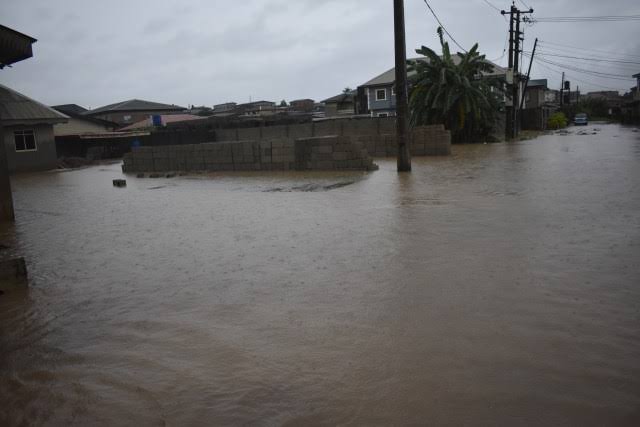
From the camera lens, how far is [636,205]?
8.17 m

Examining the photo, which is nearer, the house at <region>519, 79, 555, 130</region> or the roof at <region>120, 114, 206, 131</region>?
the roof at <region>120, 114, 206, 131</region>

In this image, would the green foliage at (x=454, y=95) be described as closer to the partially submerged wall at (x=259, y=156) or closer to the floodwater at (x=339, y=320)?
the partially submerged wall at (x=259, y=156)

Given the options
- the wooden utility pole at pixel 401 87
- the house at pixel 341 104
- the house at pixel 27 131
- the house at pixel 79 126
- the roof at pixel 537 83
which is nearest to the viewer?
the wooden utility pole at pixel 401 87

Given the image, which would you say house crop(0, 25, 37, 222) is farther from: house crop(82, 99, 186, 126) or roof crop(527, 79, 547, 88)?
roof crop(527, 79, 547, 88)

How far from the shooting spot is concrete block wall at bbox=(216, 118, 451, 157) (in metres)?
21.3

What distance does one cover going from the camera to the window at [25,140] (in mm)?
27609

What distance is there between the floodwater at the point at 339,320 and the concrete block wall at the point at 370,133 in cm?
1052

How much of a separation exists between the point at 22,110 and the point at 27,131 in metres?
1.13

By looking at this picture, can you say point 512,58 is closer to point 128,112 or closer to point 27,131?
point 27,131

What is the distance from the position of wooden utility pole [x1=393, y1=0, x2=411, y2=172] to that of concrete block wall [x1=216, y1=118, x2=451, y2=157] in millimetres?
2549

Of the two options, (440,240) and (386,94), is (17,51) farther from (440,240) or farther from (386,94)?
(386,94)

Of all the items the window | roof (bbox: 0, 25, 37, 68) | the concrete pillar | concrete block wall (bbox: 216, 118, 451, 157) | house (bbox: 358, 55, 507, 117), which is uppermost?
house (bbox: 358, 55, 507, 117)

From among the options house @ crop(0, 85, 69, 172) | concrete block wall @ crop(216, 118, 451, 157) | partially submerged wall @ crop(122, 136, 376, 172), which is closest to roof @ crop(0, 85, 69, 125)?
house @ crop(0, 85, 69, 172)

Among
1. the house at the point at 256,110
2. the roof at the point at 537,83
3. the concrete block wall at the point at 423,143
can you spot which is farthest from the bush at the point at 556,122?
the concrete block wall at the point at 423,143
